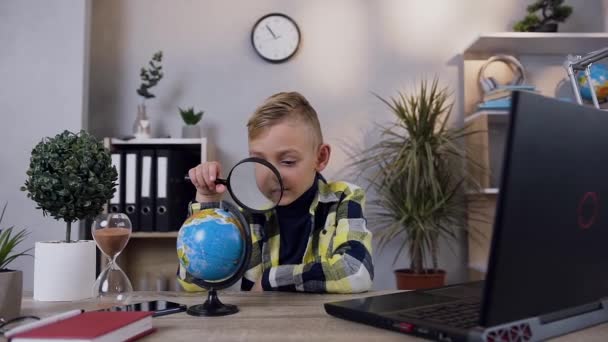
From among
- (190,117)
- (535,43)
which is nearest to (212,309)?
(190,117)

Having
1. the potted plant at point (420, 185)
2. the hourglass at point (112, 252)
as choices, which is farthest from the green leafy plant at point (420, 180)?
the hourglass at point (112, 252)

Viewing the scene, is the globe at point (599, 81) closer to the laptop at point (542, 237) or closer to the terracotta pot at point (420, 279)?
the terracotta pot at point (420, 279)

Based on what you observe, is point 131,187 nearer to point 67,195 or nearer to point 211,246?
point 67,195

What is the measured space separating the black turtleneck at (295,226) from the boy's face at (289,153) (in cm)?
2

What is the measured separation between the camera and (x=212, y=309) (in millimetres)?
864

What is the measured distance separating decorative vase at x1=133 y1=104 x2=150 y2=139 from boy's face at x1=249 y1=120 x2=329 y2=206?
1.38m

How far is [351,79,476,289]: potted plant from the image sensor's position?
252 cm

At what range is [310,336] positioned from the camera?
→ 703 mm

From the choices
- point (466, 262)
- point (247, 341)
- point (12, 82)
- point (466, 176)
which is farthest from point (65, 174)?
point (466, 262)

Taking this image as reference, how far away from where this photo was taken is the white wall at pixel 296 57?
9.44 feet

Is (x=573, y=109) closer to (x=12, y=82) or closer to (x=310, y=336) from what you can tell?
(x=310, y=336)

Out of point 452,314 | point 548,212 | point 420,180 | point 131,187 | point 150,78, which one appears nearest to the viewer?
point 548,212

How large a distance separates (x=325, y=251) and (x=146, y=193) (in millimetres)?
1365

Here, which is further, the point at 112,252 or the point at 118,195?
the point at 118,195
